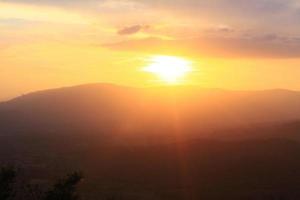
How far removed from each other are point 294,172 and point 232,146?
12.5 metres

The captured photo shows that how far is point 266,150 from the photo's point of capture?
2709 inches

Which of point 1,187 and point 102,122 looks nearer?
point 1,187

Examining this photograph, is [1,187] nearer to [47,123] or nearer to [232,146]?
[232,146]

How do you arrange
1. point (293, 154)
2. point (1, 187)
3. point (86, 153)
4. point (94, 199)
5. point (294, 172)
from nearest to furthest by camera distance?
point (1, 187) < point (94, 199) < point (294, 172) < point (293, 154) < point (86, 153)

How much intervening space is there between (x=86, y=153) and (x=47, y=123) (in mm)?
95977

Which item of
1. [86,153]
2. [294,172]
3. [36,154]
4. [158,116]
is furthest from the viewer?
[158,116]

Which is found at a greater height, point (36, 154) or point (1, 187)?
point (36, 154)

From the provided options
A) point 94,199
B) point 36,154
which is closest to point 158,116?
point 36,154

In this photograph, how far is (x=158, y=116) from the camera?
7712 inches

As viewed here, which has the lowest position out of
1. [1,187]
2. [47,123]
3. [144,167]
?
[1,187]

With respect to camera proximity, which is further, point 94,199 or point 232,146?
point 232,146

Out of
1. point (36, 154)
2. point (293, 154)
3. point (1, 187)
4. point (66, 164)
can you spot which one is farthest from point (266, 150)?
point (1, 187)

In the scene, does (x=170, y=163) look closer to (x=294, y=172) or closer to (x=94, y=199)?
(x=294, y=172)

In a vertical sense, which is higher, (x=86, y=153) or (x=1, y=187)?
(x=86, y=153)
